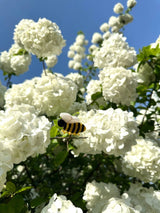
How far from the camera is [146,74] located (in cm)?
271

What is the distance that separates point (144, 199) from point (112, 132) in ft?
2.91

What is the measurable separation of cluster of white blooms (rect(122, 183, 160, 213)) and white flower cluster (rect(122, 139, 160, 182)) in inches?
5.7

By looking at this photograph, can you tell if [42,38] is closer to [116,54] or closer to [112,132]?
[116,54]

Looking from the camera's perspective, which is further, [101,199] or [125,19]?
[125,19]

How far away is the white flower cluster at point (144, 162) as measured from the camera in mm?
2248

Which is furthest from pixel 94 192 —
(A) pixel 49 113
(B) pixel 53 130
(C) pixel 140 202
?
(A) pixel 49 113

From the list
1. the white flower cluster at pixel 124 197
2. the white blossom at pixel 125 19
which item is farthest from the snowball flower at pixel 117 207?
the white blossom at pixel 125 19

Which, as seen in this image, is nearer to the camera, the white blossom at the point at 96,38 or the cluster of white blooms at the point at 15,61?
the cluster of white blooms at the point at 15,61

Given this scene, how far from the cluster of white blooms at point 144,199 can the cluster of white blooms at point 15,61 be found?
2.84 metres

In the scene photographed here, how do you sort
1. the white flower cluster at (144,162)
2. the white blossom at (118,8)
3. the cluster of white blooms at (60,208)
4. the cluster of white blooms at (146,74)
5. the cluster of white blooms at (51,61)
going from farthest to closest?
the white blossom at (118,8) → the cluster of white blooms at (51,61) → the cluster of white blooms at (146,74) → the white flower cluster at (144,162) → the cluster of white blooms at (60,208)

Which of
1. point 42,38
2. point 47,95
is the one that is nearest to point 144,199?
point 47,95

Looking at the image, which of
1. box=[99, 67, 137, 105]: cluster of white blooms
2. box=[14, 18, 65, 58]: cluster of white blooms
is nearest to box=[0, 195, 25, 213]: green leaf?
box=[99, 67, 137, 105]: cluster of white blooms

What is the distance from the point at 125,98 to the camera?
2254mm

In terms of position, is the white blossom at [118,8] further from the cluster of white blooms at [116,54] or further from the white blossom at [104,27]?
the cluster of white blooms at [116,54]
